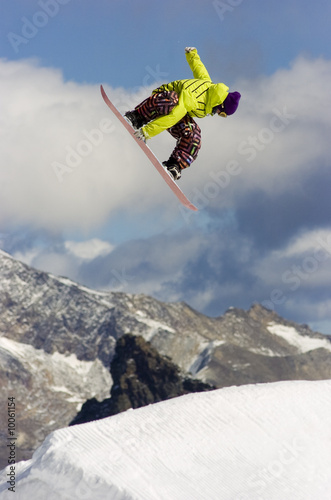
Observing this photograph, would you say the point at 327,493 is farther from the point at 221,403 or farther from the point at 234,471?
the point at 221,403

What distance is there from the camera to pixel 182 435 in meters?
11.0

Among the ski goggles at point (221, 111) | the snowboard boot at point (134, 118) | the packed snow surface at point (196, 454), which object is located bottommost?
the packed snow surface at point (196, 454)

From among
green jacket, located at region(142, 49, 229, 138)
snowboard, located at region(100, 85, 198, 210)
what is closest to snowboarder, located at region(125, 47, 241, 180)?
green jacket, located at region(142, 49, 229, 138)

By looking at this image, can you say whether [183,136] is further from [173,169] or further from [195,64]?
[195,64]

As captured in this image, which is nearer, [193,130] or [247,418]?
[247,418]

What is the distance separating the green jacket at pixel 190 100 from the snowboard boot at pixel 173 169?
1.03 m

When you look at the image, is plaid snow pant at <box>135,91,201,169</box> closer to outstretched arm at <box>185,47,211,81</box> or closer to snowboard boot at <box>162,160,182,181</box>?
snowboard boot at <box>162,160,182,181</box>

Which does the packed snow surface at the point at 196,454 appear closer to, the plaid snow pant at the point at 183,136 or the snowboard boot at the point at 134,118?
the plaid snow pant at the point at 183,136

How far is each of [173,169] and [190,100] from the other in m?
1.73

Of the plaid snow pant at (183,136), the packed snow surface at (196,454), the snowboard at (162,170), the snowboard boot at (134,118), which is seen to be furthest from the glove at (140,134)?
the packed snow surface at (196,454)

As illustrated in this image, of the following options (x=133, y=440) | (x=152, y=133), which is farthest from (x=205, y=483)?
Result: (x=152, y=133)

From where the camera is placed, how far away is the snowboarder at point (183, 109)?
49.8ft

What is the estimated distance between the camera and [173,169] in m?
16.0

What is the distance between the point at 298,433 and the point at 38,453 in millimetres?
4549
